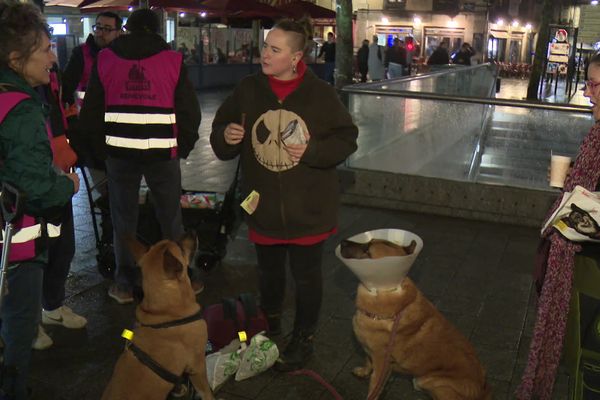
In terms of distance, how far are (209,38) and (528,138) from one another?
699 inches

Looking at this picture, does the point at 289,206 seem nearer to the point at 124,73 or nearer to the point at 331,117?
the point at 331,117

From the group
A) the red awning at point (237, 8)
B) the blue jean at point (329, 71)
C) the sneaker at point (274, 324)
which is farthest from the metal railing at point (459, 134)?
the blue jean at point (329, 71)

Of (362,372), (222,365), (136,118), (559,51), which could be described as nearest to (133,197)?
(136,118)

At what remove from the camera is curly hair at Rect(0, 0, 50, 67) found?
2799 millimetres

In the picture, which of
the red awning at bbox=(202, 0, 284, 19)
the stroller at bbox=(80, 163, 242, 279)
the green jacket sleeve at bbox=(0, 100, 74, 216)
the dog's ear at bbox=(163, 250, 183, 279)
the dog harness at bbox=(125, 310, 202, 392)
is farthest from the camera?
the red awning at bbox=(202, 0, 284, 19)

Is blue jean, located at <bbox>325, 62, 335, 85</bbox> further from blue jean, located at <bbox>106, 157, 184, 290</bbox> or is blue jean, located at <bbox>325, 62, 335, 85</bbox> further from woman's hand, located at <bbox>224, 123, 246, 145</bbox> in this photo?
woman's hand, located at <bbox>224, 123, 246, 145</bbox>

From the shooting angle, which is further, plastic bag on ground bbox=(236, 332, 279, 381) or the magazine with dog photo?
plastic bag on ground bbox=(236, 332, 279, 381)

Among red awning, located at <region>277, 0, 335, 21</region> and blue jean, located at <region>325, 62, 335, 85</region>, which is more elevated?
red awning, located at <region>277, 0, 335, 21</region>

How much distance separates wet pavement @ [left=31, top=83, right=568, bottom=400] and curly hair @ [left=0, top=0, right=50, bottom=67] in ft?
6.22

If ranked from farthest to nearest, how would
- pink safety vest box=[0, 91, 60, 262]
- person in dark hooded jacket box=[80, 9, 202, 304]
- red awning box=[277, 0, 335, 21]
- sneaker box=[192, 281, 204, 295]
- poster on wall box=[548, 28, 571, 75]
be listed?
poster on wall box=[548, 28, 571, 75]
red awning box=[277, 0, 335, 21]
sneaker box=[192, 281, 204, 295]
person in dark hooded jacket box=[80, 9, 202, 304]
pink safety vest box=[0, 91, 60, 262]

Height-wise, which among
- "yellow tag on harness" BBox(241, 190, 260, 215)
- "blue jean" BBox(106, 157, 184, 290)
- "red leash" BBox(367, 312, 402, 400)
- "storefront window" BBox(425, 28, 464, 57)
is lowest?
"red leash" BBox(367, 312, 402, 400)

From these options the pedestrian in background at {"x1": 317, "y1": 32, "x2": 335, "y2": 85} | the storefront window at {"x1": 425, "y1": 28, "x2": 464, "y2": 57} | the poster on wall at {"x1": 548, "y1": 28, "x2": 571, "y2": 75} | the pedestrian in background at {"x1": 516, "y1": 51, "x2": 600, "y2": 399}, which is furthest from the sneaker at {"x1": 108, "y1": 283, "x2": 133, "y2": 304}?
the storefront window at {"x1": 425, "y1": 28, "x2": 464, "y2": 57}

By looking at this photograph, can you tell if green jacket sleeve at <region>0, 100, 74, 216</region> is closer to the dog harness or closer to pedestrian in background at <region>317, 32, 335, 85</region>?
the dog harness

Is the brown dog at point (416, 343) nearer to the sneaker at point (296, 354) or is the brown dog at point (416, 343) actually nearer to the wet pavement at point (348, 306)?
the wet pavement at point (348, 306)
